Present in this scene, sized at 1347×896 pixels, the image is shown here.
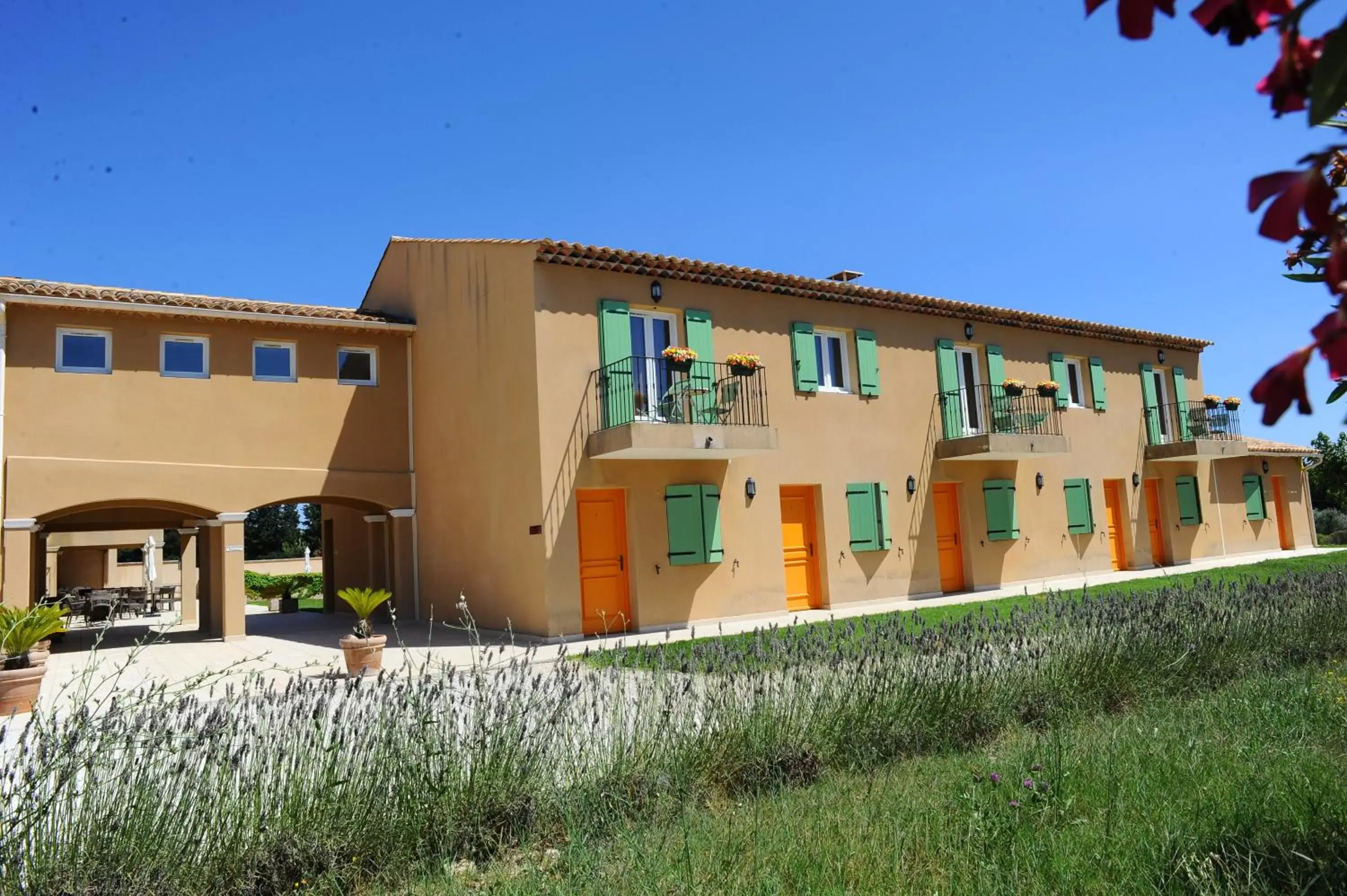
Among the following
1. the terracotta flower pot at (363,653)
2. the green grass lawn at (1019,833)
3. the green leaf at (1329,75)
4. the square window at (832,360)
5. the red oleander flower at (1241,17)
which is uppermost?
the square window at (832,360)

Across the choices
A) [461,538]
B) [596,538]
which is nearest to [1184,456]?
[596,538]

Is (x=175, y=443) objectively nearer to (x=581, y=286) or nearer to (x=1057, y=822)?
(x=581, y=286)

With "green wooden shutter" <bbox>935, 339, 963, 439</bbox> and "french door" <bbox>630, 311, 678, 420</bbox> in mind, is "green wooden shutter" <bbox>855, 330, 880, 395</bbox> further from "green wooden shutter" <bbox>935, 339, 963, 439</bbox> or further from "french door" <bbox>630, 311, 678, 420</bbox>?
"french door" <bbox>630, 311, 678, 420</bbox>

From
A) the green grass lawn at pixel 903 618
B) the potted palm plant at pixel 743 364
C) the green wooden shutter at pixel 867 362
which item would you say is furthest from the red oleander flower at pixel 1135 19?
the green wooden shutter at pixel 867 362

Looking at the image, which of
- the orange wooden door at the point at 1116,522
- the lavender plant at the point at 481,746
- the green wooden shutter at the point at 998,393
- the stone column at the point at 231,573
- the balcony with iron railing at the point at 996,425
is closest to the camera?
the lavender plant at the point at 481,746

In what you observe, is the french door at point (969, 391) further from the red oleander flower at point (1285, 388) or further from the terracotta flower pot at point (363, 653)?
the red oleander flower at point (1285, 388)

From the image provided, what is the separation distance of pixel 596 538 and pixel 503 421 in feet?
7.11

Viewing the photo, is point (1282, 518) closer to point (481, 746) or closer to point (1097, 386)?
point (1097, 386)

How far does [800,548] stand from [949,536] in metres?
3.60

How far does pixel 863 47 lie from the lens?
255 inches

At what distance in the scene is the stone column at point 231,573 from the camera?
46.0 ft

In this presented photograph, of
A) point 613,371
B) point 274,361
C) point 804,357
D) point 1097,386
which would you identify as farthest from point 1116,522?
point 274,361

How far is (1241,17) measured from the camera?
44.9 inches

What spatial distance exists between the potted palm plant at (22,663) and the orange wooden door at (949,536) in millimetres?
13487
